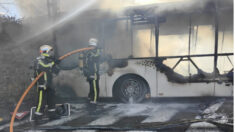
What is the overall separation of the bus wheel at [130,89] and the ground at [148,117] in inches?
8.9

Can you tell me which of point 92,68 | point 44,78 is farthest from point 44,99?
point 92,68

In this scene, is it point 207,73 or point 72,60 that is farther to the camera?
point 72,60

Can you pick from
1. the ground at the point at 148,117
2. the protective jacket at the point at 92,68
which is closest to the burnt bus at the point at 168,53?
the ground at the point at 148,117

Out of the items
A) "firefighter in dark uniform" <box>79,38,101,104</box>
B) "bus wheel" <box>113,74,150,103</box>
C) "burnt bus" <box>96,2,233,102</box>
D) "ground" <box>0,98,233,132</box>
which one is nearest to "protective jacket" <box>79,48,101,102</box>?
"firefighter in dark uniform" <box>79,38,101,104</box>

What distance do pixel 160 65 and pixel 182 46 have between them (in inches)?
30.7

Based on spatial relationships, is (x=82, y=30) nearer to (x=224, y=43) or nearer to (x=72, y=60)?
(x=72, y=60)

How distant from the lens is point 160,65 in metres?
6.53

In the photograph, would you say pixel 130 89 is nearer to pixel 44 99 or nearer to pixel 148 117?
pixel 148 117

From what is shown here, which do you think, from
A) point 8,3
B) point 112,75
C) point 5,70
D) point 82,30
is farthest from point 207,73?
point 8,3

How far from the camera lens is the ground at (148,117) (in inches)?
161

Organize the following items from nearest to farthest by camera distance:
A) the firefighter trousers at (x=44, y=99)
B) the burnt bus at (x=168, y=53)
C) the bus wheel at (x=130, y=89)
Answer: the firefighter trousers at (x=44, y=99)
the burnt bus at (x=168, y=53)
the bus wheel at (x=130, y=89)

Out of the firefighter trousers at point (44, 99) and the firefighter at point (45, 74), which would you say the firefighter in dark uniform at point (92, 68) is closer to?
the firefighter at point (45, 74)

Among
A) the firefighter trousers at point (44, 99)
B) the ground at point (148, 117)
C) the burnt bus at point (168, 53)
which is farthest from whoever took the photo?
the burnt bus at point (168, 53)

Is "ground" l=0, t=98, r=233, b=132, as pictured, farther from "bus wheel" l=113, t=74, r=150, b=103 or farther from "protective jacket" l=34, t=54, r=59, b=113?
"protective jacket" l=34, t=54, r=59, b=113
